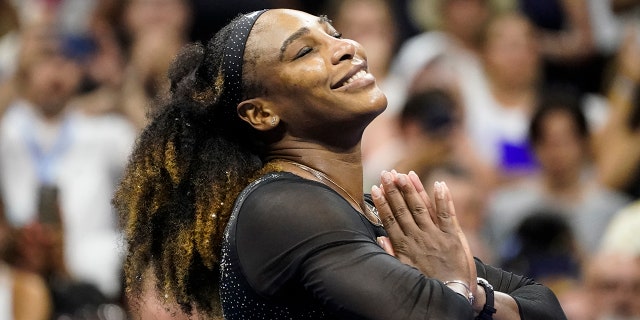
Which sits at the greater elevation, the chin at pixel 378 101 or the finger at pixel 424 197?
the chin at pixel 378 101

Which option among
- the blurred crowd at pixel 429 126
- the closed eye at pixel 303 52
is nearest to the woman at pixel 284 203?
the closed eye at pixel 303 52

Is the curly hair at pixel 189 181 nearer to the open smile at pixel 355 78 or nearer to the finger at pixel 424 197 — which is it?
the open smile at pixel 355 78

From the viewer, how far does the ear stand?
3.00m

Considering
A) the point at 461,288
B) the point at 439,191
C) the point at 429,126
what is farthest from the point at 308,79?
the point at 429,126

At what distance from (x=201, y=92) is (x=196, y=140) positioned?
13cm

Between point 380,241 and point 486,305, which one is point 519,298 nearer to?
point 486,305

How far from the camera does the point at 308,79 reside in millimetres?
2945

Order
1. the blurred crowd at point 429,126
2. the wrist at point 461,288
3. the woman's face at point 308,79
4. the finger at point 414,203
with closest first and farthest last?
1. the wrist at point 461,288
2. the finger at point 414,203
3. the woman's face at point 308,79
4. the blurred crowd at point 429,126

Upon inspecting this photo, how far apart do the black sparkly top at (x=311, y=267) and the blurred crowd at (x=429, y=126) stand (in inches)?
122

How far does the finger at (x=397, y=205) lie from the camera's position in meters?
2.82

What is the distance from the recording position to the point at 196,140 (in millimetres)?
3070

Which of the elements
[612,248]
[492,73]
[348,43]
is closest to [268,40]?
[348,43]

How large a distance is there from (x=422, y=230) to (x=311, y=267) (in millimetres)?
350

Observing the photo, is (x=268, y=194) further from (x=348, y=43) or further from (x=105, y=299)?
(x=105, y=299)
